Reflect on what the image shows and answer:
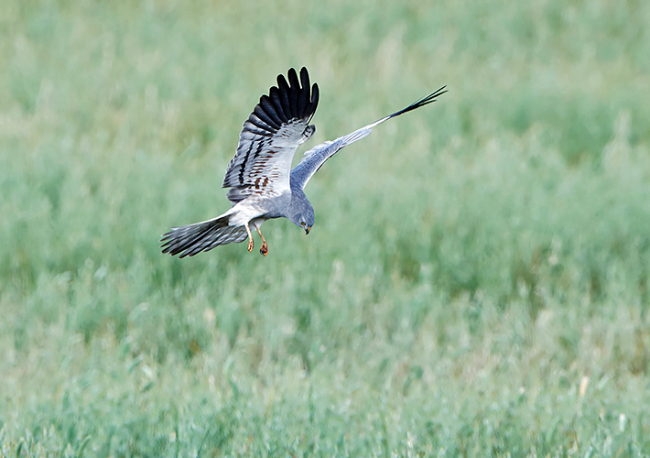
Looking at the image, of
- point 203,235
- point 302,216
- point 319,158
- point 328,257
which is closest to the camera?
point 302,216

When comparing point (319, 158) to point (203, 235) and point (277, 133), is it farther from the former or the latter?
point (203, 235)

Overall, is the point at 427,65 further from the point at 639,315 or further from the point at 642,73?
the point at 639,315

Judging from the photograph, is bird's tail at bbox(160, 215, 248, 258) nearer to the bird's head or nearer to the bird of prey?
the bird of prey

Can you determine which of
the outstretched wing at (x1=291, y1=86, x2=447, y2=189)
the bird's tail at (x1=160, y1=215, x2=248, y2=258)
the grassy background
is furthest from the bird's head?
the grassy background

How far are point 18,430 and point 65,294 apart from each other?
7.59 ft

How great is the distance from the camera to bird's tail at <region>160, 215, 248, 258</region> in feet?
9.21

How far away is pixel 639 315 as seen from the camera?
6625 millimetres

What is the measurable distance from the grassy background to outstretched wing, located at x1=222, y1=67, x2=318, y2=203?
1996mm

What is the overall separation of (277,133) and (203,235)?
479 mm

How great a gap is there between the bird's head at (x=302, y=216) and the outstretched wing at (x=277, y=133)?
0.27 ft

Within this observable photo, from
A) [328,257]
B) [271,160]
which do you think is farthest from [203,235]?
[328,257]

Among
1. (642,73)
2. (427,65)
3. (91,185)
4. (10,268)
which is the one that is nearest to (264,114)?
(10,268)

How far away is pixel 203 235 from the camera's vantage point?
2.89 metres

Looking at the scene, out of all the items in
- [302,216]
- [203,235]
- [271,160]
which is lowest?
[302,216]
